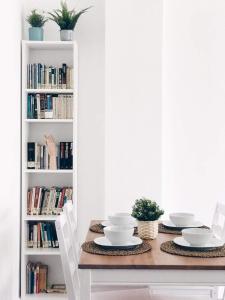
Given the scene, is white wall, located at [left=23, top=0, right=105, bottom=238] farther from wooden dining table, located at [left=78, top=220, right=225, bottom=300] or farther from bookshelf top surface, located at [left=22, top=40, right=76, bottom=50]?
wooden dining table, located at [left=78, top=220, right=225, bottom=300]

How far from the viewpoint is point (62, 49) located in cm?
370

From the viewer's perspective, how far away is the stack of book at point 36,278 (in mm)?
3564

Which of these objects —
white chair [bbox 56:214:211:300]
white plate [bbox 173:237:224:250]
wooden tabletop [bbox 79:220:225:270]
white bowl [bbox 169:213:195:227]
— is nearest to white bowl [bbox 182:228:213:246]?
white plate [bbox 173:237:224:250]

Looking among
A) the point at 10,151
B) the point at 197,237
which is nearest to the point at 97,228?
the point at 197,237

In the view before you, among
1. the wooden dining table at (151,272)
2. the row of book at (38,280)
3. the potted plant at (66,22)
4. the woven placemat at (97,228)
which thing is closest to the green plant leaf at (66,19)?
the potted plant at (66,22)

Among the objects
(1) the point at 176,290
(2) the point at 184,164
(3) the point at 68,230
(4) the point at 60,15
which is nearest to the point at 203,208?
(2) the point at 184,164

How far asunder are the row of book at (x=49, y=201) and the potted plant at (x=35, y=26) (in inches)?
45.6

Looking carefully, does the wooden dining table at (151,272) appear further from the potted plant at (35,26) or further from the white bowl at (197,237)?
the potted plant at (35,26)

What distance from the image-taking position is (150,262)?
190cm

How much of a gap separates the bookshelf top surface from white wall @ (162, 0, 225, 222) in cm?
77

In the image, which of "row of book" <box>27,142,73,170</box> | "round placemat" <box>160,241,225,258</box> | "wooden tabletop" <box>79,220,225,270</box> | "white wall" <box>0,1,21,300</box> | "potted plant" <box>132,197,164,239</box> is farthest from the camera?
"row of book" <box>27,142,73,170</box>

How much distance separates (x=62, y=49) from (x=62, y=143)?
761 millimetres

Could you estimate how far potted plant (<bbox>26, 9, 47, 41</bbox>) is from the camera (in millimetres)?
3543

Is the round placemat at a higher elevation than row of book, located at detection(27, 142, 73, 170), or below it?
below
